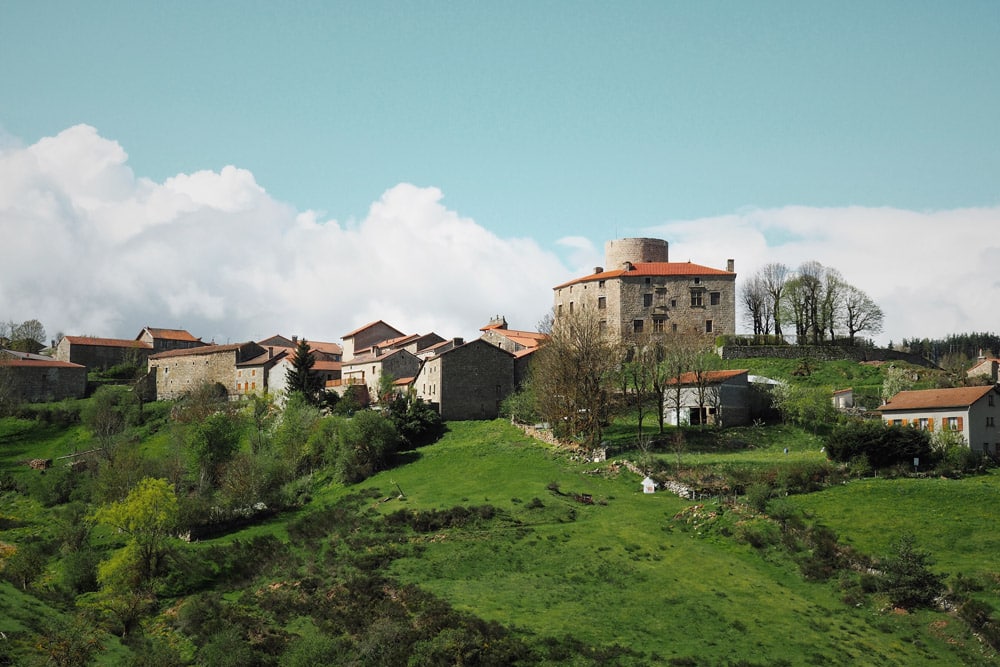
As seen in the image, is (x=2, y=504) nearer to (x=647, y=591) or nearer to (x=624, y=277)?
(x=647, y=591)

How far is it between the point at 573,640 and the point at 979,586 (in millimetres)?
16680

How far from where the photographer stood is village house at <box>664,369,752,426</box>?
221 ft

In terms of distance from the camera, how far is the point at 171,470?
2608 inches

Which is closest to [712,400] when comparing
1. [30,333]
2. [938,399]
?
[938,399]

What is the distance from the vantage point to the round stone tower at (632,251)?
105 m

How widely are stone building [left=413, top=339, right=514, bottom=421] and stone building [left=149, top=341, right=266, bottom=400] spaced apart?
32217mm

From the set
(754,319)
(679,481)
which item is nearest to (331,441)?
(679,481)

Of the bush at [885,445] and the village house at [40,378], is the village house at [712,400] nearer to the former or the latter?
the bush at [885,445]

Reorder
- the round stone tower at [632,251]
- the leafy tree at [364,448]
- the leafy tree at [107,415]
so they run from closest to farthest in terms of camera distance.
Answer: the leafy tree at [364,448], the leafy tree at [107,415], the round stone tower at [632,251]

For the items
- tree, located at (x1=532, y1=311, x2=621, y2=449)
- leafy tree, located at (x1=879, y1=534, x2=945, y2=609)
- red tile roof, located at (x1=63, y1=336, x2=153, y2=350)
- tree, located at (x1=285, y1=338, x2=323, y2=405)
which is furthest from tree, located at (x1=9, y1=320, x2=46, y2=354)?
leafy tree, located at (x1=879, y1=534, x2=945, y2=609)

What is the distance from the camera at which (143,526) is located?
4725 cm

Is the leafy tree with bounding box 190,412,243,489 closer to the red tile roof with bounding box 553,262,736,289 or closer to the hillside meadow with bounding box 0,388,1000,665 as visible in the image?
the hillside meadow with bounding box 0,388,1000,665

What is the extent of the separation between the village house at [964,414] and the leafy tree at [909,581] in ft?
62.6

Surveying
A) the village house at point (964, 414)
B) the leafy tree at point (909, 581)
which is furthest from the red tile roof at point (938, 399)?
the leafy tree at point (909, 581)
